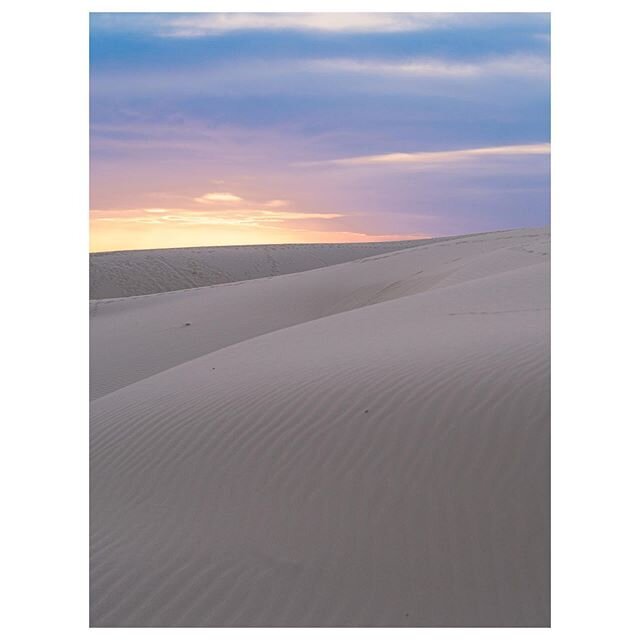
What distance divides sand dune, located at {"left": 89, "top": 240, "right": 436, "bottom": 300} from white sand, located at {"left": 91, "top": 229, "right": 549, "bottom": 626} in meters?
32.2

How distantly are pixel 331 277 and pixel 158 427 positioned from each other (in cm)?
1605

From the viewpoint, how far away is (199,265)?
50125 millimetres

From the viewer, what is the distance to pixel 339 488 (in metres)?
5.54

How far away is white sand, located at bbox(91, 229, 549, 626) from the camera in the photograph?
189 inches

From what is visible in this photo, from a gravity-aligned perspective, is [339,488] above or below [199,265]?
below

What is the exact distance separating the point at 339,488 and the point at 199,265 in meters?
45.5

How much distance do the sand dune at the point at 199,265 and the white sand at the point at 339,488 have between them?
32243 mm

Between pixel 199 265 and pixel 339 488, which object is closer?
pixel 339 488

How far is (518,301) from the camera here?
34.9ft
